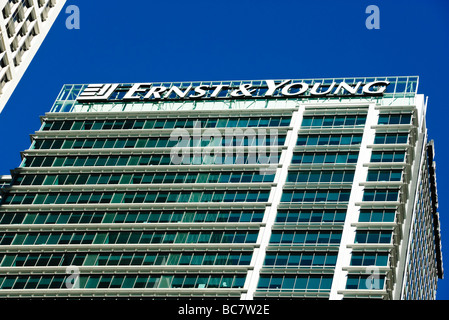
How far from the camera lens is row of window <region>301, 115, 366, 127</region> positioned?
13388 cm

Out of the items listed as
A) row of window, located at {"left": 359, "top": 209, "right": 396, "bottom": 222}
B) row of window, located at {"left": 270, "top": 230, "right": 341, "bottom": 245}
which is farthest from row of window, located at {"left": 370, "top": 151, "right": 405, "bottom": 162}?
row of window, located at {"left": 270, "top": 230, "right": 341, "bottom": 245}

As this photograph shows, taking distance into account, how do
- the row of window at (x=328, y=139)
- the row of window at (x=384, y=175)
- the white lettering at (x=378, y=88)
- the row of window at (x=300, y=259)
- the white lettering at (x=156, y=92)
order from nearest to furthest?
the row of window at (x=300, y=259) < the row of window at (x=384, y=175) < the row of window at (x=328, y=139) < the white lettering at (x=378, y=88) < the white lettering at (x=156, y=92)

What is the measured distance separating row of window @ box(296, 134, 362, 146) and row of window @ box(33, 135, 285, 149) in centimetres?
334

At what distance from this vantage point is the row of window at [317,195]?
119688mm

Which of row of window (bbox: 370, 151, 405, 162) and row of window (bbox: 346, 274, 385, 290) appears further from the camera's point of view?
row of window (bbox: 370, 151, 405, 162)

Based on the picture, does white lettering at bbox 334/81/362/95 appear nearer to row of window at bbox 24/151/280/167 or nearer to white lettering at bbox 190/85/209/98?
row of window at bbox 24/151/280/167

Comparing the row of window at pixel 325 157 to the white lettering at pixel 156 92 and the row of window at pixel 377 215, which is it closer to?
the row of window at pixel 377 215

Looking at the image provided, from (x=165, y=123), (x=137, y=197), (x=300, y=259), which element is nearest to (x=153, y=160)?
(x=137, y=197)

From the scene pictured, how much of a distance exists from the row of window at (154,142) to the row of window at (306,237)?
70.8 feet

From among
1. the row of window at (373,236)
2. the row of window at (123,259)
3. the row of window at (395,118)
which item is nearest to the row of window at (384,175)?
the row of window at (373,236)

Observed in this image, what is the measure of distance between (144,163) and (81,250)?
2044cm

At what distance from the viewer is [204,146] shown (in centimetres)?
13475
